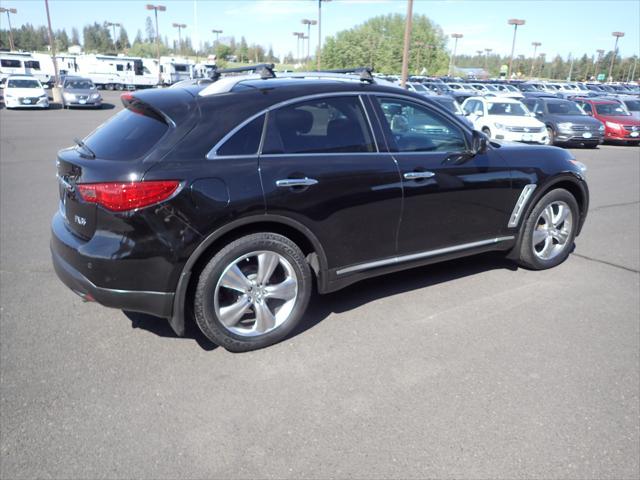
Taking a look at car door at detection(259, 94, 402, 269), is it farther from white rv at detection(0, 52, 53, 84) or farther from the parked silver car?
white rv at detection(0, 52, 53, 84)

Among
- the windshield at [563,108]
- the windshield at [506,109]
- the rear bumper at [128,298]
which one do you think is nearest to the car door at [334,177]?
the rear bumper at [128,298]

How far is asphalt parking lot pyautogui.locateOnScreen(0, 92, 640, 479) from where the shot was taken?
8.24 feet

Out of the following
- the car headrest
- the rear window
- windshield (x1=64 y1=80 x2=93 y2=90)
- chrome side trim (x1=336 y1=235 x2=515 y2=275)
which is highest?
the car headrest

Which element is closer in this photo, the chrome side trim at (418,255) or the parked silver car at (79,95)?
the chrome side trim at (418,255)

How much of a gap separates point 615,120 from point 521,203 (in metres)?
18.0

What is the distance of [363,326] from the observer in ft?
12.7

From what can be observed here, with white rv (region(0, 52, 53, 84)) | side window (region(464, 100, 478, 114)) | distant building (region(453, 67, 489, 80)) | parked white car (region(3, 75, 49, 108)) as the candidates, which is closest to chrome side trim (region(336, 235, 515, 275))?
side window (region(464, 100, 478, 114))

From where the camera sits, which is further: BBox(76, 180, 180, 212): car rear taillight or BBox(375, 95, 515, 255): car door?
BBox(375, 95, 515, 255): car door

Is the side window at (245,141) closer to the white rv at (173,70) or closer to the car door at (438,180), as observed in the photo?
the car door at (438,180)

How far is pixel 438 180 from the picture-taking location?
4098 mm

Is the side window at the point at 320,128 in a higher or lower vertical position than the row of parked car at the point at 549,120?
higher

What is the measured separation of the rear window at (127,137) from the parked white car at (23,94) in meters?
27.6

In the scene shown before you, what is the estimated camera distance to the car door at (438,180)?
398 centimetres

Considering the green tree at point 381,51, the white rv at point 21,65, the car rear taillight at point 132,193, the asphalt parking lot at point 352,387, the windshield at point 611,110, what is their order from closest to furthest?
the asphalt parking lot at point 352,387
the car rear taillight at point 132,193
the windshield at point 611,110
the white rv at point 21,65
the green tree at point 381,51
